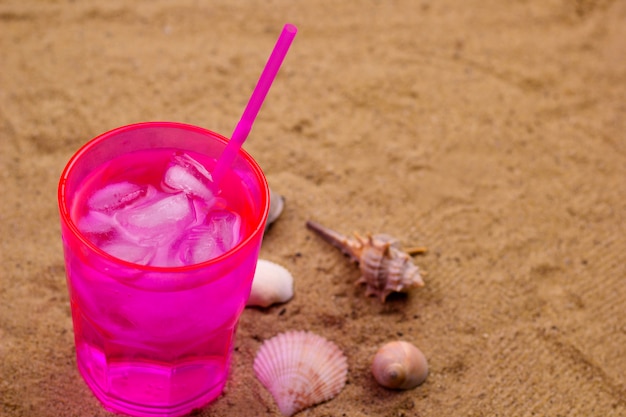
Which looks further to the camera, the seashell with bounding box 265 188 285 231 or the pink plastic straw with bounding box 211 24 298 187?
the seashell with bounding box 265 188 285 231

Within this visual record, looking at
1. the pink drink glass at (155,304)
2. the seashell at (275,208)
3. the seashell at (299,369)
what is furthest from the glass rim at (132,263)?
the seashell at (275,208)

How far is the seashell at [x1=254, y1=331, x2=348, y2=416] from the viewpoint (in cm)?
167

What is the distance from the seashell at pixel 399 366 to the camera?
5.54 feet

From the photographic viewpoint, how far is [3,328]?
174cm

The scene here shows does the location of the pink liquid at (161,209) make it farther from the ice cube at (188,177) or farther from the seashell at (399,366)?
the seashell at (399,366)

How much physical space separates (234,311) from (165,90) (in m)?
1.11

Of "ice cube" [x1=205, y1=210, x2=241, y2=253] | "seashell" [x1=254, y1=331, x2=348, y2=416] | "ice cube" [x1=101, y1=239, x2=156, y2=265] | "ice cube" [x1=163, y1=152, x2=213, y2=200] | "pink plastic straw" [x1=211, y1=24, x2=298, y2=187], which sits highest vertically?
"pink plastic straw" [x1=211, y1=24, x2=298, y2=187]

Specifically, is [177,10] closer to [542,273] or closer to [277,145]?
[277,145]

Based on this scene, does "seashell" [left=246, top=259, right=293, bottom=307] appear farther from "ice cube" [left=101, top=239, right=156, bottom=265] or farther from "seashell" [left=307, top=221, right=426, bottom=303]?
"ice cube" [left=101, top=239, right=156, bottom=265]

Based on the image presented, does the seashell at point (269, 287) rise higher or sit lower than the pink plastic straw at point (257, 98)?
lower

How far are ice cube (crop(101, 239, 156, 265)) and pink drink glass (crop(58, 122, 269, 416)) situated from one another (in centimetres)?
6

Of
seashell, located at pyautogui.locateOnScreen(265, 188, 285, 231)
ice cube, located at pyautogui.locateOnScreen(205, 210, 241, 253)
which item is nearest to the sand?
seashell, located at pyautogui.locateOnScreen(265, 188, 285, 231)

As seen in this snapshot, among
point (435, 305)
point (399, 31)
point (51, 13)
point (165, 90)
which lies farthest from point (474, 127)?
point (51, 13)

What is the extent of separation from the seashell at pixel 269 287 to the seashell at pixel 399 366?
0.27m
